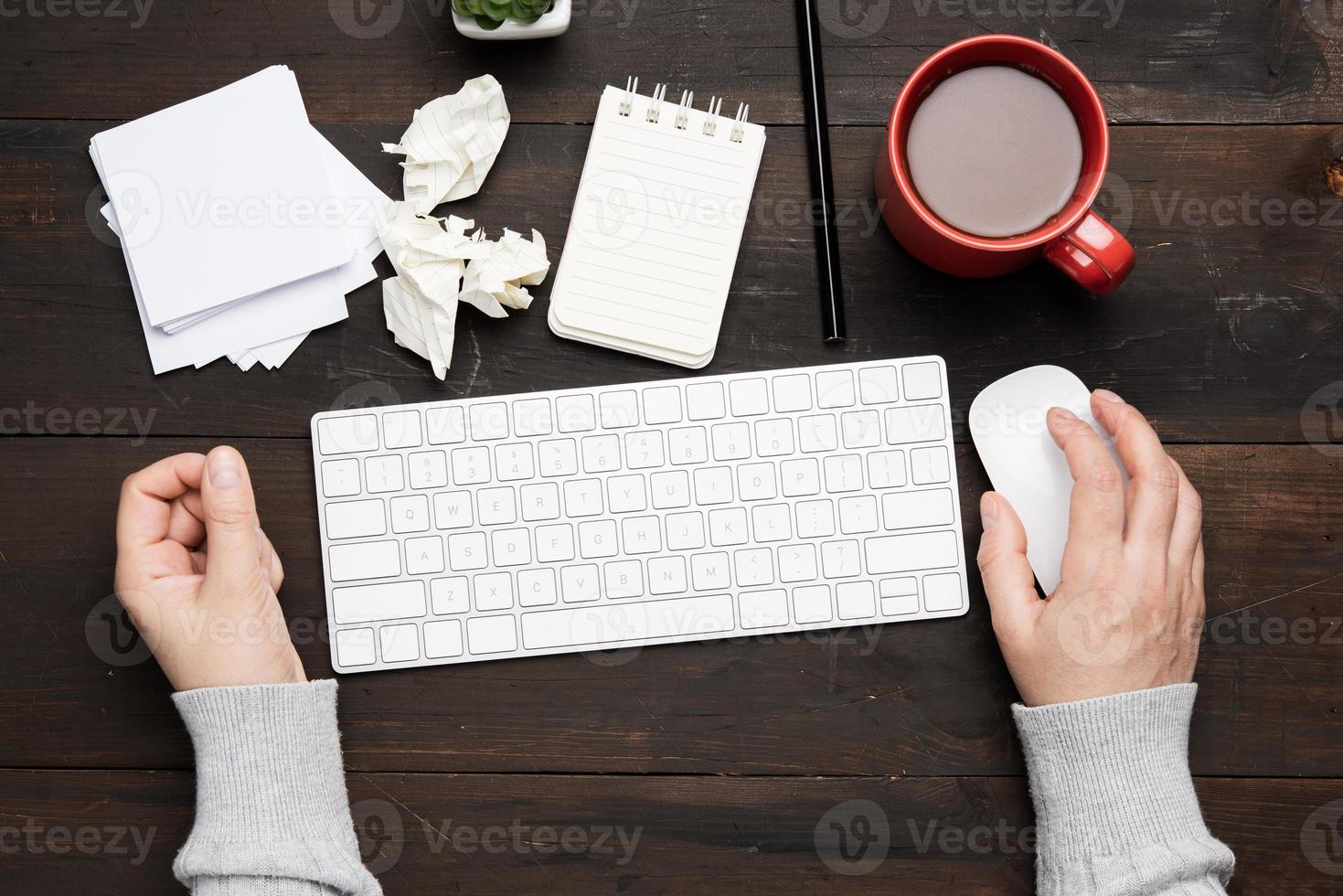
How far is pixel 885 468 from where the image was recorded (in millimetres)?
784

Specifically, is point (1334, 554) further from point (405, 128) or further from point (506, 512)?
point (405, 128)

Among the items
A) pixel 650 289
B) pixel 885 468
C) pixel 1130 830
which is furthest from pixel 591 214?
pixel 1130 830

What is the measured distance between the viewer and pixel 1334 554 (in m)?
0.81

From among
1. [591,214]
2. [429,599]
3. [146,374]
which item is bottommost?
[429,599]

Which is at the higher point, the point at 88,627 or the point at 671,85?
the point at 671,85

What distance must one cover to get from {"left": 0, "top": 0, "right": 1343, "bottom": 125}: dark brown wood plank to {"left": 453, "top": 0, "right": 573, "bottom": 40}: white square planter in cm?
4

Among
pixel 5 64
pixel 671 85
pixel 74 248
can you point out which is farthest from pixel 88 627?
pixel 671 85

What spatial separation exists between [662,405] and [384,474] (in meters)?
0.24

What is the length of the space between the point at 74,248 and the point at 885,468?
73 centimetres

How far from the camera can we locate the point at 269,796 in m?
0.74

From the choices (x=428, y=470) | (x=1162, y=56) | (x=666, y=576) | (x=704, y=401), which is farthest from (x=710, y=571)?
(x=1162, y=56)

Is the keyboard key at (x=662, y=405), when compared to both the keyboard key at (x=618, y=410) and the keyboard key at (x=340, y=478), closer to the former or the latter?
the keyboard key at (x=618, y=410)

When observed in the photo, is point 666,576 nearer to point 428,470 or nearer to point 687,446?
point 687,446

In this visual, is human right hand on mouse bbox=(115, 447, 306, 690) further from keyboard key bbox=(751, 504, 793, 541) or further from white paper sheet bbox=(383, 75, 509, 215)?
keyboard key bbox=(751, 504, 793, 541)
